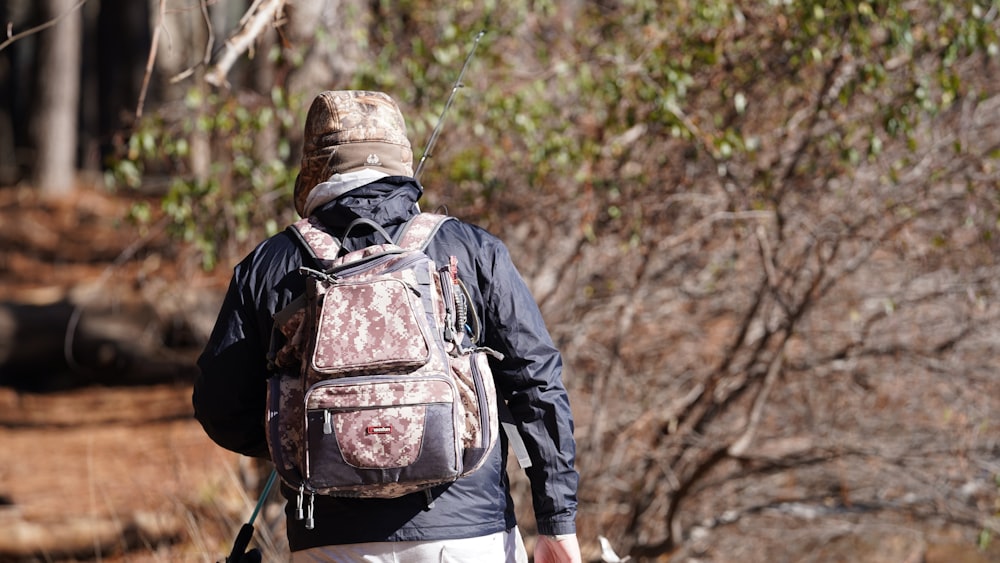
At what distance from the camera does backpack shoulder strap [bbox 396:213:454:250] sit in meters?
2.47

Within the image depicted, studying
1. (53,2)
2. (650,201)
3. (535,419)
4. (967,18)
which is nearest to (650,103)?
(650,201)

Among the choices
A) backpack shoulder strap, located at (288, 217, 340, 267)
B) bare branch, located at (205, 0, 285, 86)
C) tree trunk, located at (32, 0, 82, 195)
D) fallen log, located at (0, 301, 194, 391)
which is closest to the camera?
backpack shoulder strap, located at (288, 217, 340, 267)

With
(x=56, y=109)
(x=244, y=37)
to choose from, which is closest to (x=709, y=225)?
(x=244, y=37)

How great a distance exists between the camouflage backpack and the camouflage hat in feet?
0.77

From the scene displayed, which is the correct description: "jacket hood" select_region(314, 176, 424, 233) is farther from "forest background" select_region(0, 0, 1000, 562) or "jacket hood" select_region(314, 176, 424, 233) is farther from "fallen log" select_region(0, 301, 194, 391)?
"fallen log" select_region(0, 301, 194, 391)

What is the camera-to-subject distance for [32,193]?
16.1 metres

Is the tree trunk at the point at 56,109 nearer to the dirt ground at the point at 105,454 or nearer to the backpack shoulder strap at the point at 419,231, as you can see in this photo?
the dirt ground at the point at 105,454

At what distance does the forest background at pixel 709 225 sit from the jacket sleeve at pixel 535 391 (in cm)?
278

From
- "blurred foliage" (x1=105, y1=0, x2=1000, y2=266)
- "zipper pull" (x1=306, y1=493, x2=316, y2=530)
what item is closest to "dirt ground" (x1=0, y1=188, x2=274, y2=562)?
"blurred foliage" (x1=105, y1=0, x2=1000, y2=266)

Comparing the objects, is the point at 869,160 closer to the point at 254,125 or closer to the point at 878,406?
the point at 878,406

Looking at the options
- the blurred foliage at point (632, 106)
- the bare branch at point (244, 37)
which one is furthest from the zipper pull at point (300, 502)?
the blurred foliage at point (632, 106)

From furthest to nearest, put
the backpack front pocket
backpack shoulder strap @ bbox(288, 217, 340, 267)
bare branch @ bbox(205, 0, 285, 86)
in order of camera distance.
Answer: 1. bare branch @ bbox(205, 0, 285, 86)
2. backpack shoulder strap @ bbox(288, 217, 340, 267)
3. the backpack front pocket

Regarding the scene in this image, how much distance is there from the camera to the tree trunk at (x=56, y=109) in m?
14.8

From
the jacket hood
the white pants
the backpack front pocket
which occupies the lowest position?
the white pants
